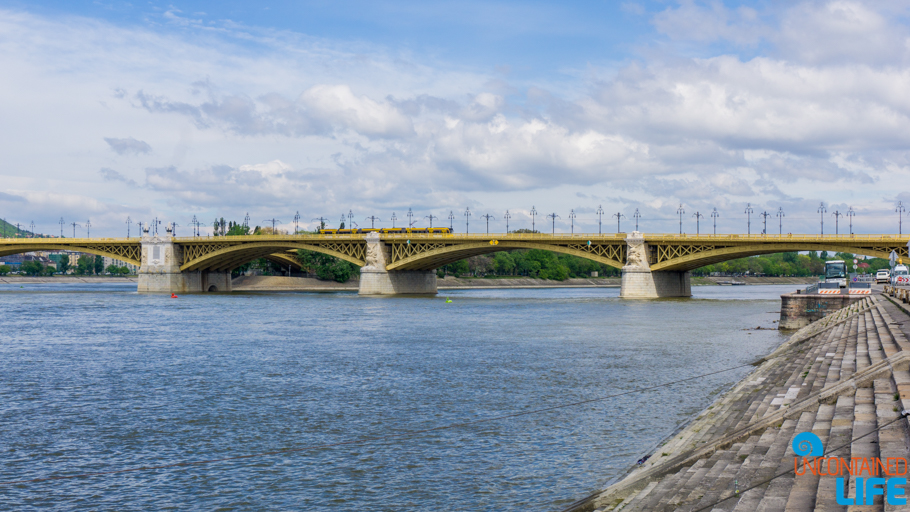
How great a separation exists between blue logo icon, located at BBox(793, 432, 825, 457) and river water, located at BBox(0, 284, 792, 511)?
3841mm

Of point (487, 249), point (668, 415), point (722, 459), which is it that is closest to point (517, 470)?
point (722, 459)

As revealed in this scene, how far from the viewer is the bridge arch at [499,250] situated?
90000mm

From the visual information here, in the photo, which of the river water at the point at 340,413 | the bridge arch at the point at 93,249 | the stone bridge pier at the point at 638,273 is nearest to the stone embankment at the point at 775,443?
the river water at the point at 340,413

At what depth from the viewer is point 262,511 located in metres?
12.6

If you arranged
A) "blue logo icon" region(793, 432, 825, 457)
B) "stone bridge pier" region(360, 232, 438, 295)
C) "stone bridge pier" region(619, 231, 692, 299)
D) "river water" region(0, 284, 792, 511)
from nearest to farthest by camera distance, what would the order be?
1. "blue logo icon" region(793, 432, 825, 457)
2. "river water" region(0, 284, 792, 511)
3. "stone bridge pier" region(619, 231, 692, 299)
4. "stone bridge pier" region(360, 232, 438, 295)

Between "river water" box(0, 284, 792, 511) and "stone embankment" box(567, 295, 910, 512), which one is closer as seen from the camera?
"stone embankment" box(567, 295, 910, 512)

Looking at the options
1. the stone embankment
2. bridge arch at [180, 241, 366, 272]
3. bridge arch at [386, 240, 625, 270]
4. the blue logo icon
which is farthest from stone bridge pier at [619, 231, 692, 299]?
the blue logo icon

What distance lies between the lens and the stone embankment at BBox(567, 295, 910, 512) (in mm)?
9148

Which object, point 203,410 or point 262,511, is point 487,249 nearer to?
point 203,410

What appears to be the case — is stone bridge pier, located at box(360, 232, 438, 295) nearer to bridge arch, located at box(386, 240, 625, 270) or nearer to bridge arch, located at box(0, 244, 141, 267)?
bridge arch, located at box(386, 240, 625, 270)

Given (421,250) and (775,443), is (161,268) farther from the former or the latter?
(775,443)

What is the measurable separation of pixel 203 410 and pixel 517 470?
10.3 metres

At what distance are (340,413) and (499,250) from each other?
73.6 meters

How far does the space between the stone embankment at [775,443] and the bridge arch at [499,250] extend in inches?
2717
